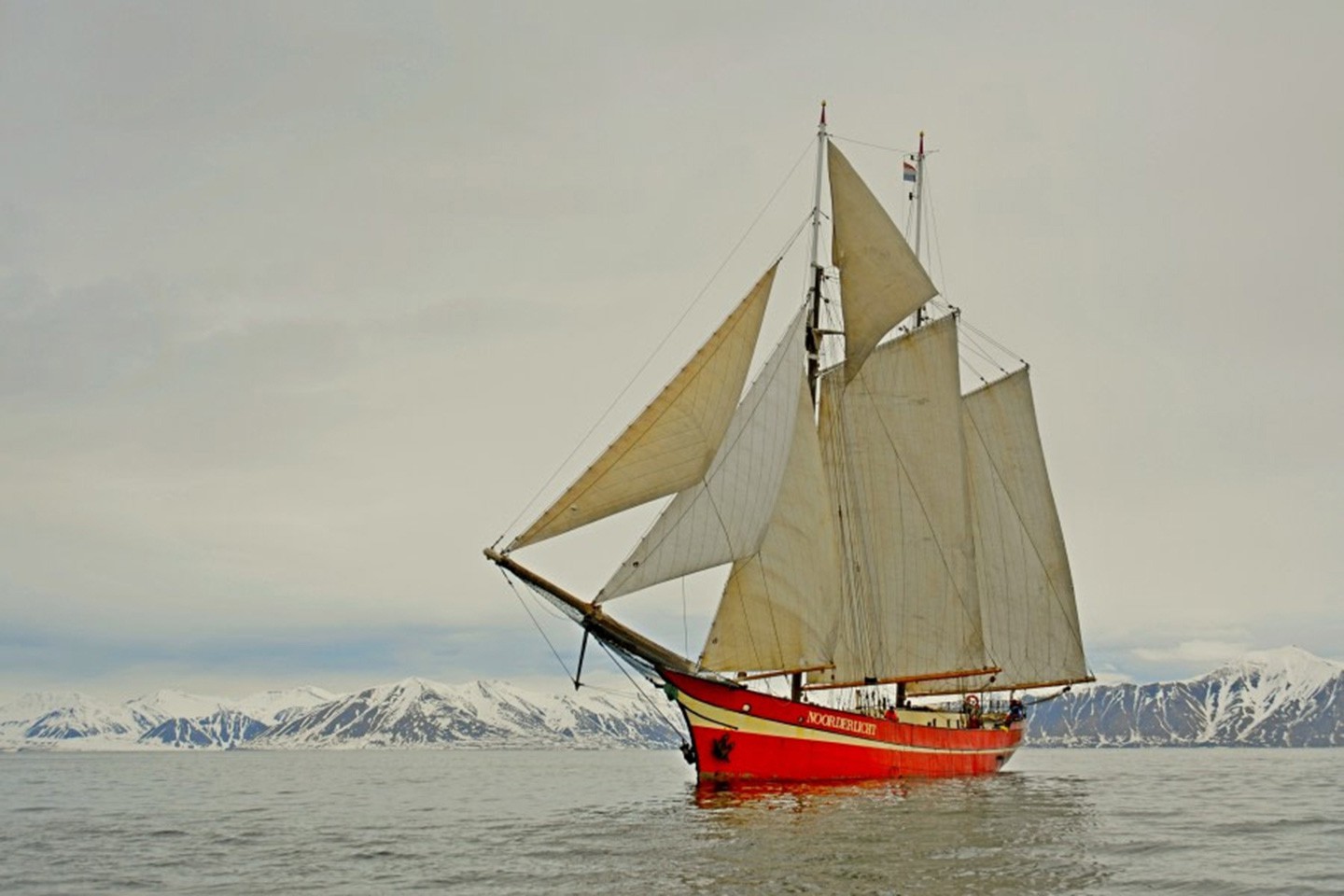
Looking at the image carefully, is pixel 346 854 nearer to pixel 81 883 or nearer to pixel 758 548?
pixel 81 883

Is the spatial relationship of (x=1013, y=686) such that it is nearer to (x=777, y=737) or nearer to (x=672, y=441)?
(x=777, y=737)

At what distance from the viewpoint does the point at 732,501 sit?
4650 cm

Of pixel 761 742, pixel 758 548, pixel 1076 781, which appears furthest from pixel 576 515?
pixel 1076 781

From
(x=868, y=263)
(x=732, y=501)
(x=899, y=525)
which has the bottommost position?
(x=732, y=501)

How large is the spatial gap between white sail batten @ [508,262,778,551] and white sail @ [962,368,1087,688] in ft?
92.7

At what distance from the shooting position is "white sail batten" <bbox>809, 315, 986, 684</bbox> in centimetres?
6116

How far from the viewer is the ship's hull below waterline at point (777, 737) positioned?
4828 centimetres

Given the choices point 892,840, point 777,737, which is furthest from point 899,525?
point 892,840

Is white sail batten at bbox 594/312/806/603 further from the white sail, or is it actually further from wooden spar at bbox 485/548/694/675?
the white sail

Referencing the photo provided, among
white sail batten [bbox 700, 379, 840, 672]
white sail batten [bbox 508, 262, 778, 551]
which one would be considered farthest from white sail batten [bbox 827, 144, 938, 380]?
white sail batten [bbox 508, 262, 778, 551]

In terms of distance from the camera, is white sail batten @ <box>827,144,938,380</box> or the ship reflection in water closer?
the ship reflection in water

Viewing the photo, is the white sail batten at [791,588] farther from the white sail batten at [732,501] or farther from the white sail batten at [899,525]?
the white sail batten at [899,525]

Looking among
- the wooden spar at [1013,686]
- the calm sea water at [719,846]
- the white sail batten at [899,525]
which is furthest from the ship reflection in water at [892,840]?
the wooden spar at [1013,686]

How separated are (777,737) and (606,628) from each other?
7877 millimetres
